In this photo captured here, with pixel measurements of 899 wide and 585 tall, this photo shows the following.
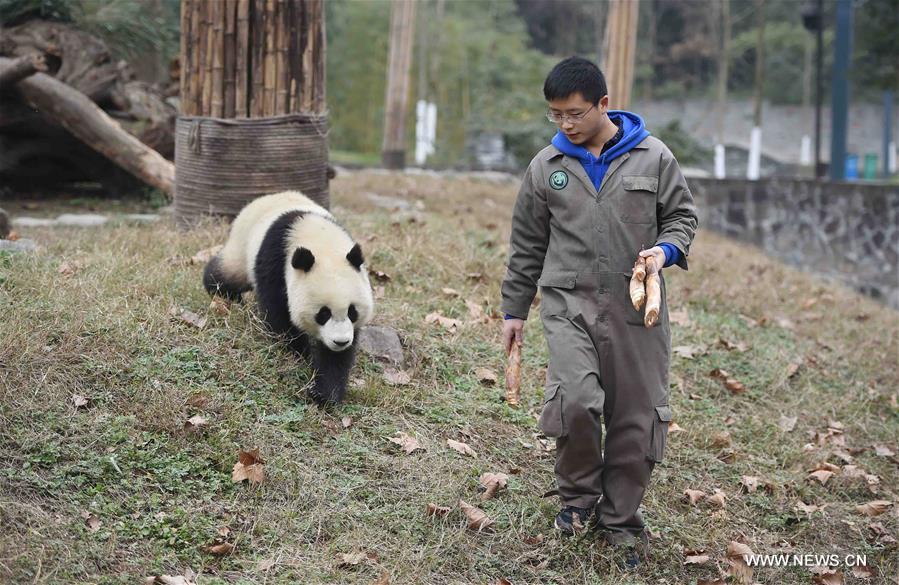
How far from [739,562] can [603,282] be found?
147 cm

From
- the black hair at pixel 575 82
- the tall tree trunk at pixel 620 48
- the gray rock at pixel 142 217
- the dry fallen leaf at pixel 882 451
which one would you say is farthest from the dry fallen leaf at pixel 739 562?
the tall tree trunk at pixel 620 48

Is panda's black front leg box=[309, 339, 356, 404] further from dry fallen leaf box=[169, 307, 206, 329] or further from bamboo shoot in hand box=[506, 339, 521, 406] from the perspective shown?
bamboo shoot in hand box=[506, 339, 521, 406]

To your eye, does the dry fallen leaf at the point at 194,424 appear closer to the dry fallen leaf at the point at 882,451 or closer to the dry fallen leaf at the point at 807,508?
the dry fallen leaf at the point at 807,508

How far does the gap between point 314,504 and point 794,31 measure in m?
35.3

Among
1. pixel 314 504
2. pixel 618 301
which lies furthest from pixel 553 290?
pixel 314 504

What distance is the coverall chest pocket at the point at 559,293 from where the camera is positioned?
3918mm

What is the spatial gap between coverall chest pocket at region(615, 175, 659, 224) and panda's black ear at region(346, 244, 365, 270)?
1508mm

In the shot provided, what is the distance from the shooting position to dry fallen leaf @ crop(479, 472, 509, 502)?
14.5ft

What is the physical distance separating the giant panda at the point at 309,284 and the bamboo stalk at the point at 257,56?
5.30ft

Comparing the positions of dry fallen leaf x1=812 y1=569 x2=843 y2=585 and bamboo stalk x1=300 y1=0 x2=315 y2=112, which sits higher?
bamboo stalk x1=300 y1=0 x2=315 y2=112

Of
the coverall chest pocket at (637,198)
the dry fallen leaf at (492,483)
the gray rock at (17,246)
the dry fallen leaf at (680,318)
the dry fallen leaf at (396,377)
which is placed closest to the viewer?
the coverall chest pocket at (637,198)

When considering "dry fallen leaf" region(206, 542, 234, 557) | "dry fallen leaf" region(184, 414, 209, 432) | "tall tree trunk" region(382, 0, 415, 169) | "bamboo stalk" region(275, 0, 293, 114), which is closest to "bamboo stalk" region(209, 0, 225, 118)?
"bamboo stalk" region(275, 0, 293, 114)

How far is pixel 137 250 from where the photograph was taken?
6.27 metres

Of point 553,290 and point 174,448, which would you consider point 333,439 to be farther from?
point 553,290
